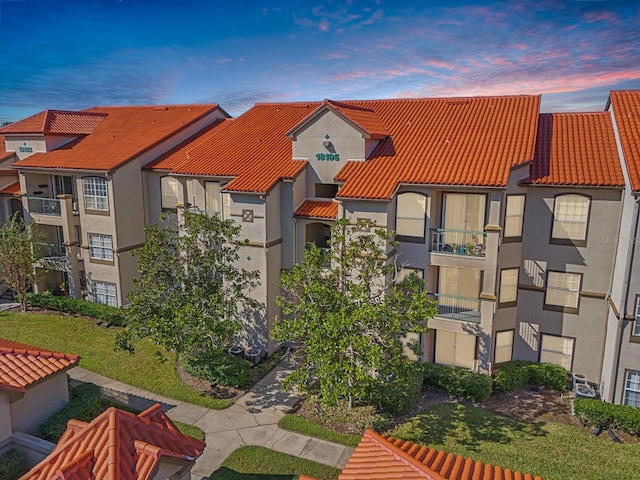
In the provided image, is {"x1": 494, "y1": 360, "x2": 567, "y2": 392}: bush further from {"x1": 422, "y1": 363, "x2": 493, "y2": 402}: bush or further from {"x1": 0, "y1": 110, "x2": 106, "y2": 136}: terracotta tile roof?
{"x1": 0, "y1": 110, "x2": 106, "y2": 136}: terracotta tile roof

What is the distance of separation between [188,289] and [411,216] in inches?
437

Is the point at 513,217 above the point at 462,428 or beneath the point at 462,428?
above

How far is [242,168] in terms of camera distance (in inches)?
1022

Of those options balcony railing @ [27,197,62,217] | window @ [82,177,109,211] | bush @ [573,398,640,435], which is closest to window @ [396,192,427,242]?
bush @ [573,398,640,435]

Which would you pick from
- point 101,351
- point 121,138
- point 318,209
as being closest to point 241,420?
point 101,351

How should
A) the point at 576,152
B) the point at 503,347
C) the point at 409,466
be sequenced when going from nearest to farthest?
1. the point at 409,466
2. the point at 576,152
3. the point at 503,347

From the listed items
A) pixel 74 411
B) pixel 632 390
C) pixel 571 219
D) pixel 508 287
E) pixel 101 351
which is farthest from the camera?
pixel 101 351

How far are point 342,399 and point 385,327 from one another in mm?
4141

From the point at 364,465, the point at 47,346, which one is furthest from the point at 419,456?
the point at 47,346

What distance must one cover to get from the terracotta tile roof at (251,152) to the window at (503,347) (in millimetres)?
13165

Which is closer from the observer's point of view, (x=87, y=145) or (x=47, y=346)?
(x=47, y=346)

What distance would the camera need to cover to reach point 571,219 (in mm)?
21797

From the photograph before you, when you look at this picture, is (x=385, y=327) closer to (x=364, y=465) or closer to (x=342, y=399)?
(x=342, y=399)

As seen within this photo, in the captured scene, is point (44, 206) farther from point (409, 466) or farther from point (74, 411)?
point (409, 466)
